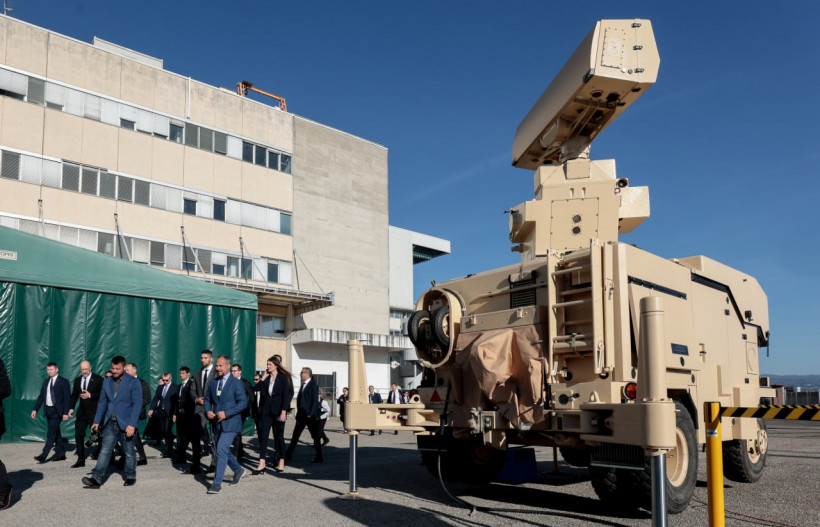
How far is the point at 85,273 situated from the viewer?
17.9 meters

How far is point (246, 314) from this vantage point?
20.8m

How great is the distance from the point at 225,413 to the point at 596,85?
21.5ft

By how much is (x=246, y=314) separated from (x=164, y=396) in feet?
21.4

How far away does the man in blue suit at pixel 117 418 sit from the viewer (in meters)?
9.45

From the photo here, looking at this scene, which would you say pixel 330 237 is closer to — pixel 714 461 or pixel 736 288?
pixel 736 288

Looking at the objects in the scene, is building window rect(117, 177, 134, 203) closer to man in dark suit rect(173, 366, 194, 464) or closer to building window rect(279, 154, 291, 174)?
building window rect(279, 154, 291, 174)

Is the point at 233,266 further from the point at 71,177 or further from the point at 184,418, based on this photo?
the point at 184,418

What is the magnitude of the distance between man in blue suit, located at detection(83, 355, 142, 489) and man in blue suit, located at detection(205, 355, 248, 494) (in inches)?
40.9

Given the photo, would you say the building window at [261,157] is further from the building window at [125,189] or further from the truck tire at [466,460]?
the truck tire at [466,460]

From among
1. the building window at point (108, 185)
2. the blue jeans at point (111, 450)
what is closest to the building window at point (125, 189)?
the building window at point (108, 185)

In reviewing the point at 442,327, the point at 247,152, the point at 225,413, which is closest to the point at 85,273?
the point at 225,413

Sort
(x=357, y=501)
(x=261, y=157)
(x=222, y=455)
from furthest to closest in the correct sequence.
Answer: (x=261, y=157) < (x=222, y=455) < (x=357, y=501)

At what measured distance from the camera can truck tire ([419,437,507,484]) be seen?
30.3ft

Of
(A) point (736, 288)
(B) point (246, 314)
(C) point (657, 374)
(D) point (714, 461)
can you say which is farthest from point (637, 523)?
(B) point (246, 314)
